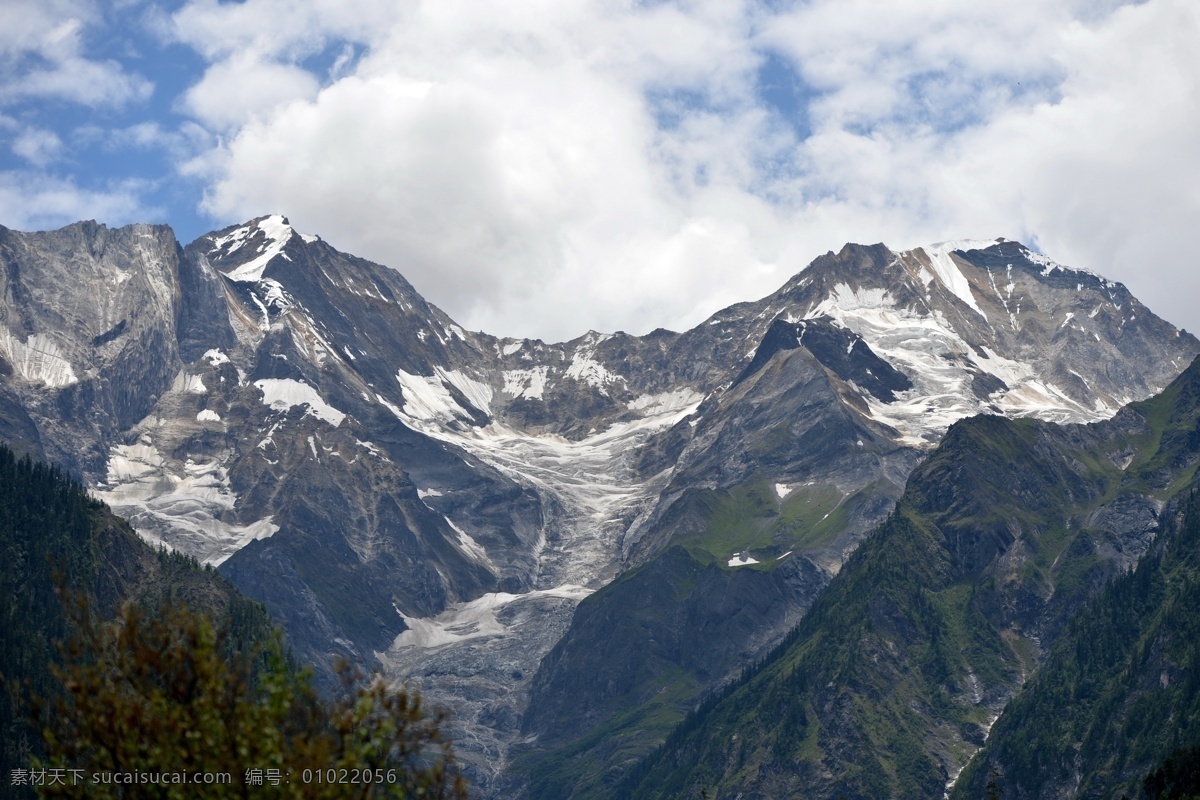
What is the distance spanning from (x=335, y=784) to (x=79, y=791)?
8540 millimetres

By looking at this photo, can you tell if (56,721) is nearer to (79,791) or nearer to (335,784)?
(79,791)

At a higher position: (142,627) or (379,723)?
(142,627)

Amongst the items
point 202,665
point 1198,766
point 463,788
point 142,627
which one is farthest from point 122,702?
point 1198,766

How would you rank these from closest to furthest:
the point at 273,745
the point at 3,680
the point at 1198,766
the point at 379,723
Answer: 1. the point at 273,745
2. the point at 379,723
3. the point at 3,680
4. the point at 1198,766

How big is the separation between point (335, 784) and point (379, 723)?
3091mm

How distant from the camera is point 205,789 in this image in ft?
178

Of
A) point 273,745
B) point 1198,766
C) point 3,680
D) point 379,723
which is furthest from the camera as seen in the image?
point 1198,766

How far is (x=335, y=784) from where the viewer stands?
54594 millimetres

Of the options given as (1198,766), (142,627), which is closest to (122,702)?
(142,627)

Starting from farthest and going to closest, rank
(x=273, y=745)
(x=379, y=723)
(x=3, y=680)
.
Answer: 1. (x=3, y=680)
2. (x=379, y=723)
3. (x=273, y=745)

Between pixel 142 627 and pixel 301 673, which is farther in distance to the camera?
pixel 142 627

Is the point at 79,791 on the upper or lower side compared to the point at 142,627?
lower

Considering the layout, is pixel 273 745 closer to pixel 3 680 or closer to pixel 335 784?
pixel 335 784

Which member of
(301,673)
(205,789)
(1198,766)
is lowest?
(205,789)
